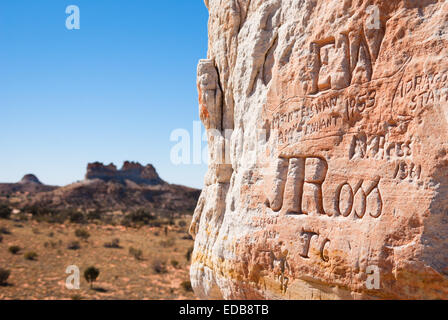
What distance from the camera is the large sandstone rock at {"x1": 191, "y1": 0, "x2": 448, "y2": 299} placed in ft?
9.68

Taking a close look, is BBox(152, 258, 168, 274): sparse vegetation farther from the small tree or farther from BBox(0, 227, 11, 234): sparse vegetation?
BBox(0, 227, 11, 234): sparse vegetation

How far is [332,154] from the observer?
3617 millimetres

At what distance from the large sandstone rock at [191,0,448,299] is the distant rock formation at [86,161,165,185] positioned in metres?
48.6

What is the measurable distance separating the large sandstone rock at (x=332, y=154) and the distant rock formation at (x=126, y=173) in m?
48.6

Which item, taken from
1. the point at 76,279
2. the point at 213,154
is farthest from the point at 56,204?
the point at 213,154

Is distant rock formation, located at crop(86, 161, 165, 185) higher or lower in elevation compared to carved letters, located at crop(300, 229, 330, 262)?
higher

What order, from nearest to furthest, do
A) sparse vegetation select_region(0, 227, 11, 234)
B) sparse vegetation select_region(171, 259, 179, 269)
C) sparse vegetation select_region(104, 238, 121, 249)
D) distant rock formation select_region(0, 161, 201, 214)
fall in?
sparse vegetation select_region(171, 259, 179, 269) → sparse vegetation select_region(104, 238, 121, 249) → sparse vegetation select_region(0, 227, 11, 234) → distant rock formation select_region(0, 161, 201, 214)

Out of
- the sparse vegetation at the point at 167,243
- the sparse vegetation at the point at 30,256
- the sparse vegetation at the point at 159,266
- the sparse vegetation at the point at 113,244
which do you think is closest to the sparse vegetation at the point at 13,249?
the sparse vegetation at the point at 30,256

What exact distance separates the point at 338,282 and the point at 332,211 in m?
0.63

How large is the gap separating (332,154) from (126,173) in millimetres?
54165

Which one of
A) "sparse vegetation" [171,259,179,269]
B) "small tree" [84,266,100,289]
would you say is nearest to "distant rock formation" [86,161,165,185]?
"sparse vegetation" [171,259,179,269]

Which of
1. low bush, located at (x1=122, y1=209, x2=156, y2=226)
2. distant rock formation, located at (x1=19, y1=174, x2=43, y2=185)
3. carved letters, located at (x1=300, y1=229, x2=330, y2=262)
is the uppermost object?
distant rock formation, located at (x1=19, y1=174, x2=43, y2=185)

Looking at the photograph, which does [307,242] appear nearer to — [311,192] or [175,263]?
[311,192]
